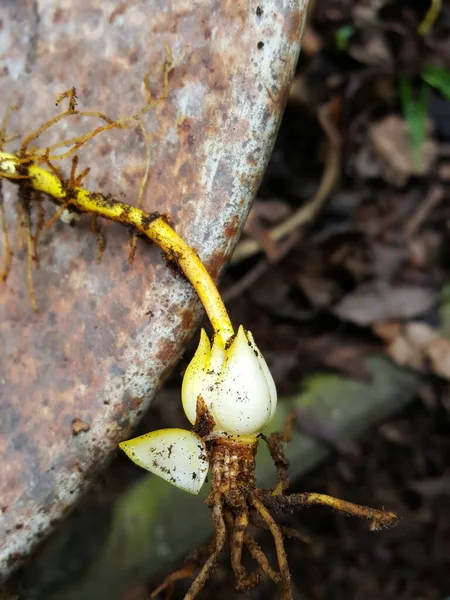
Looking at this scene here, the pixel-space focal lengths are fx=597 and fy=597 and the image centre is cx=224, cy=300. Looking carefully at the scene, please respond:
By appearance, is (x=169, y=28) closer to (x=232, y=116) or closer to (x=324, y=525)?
(x=232, y=116)

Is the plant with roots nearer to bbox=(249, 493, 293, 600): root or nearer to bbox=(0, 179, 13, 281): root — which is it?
bbox=(249, 493, 293, 600): root

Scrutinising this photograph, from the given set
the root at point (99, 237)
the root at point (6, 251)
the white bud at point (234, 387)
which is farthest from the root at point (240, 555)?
the root at point (6, 251)

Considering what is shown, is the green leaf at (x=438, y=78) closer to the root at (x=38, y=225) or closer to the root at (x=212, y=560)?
the root at (x=38, y=225)

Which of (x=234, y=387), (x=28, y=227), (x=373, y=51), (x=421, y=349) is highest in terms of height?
(x=373, y=51)

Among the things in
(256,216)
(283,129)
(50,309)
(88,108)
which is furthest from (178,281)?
(283,129)

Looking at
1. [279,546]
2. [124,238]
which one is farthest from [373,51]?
[279,546]

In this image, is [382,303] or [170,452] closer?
[170,452]

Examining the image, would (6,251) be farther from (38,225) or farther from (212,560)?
(212,560)
